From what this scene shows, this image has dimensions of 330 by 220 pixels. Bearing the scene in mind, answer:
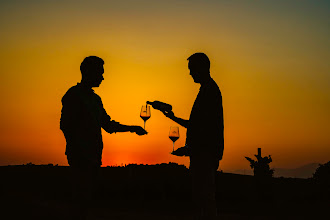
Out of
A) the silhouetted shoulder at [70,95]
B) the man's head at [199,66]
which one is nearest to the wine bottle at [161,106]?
the man's head at [199,66]

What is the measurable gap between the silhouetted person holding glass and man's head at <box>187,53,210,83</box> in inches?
47.0

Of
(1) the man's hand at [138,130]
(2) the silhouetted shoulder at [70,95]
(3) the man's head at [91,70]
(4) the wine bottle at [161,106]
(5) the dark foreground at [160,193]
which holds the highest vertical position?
(3) the man's head at [91,70]

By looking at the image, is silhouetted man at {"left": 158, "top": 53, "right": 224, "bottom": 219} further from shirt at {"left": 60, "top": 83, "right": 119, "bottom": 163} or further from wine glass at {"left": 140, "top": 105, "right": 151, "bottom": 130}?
wine glass at {"left": 140, "top": 105, "right": 151, "bottom": 130}

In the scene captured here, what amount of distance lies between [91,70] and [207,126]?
1.65 meters

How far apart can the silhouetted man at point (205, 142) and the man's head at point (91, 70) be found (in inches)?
48.5

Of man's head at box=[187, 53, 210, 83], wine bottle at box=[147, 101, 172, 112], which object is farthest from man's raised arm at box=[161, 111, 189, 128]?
man's head at box=[187, 53, 210, 83]

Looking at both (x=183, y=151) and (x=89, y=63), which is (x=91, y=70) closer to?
(x=89, y=63)

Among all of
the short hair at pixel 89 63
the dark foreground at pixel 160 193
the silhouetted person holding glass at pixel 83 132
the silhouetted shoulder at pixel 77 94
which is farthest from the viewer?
the dark foreground at pixel 160 193

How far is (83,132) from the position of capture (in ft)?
17.2

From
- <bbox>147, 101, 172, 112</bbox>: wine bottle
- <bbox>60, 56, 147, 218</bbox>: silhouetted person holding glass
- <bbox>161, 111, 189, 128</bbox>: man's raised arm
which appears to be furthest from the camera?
<bbox>147, 101, 172, 112</bbox>: wine bottle

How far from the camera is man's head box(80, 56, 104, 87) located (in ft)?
18.0

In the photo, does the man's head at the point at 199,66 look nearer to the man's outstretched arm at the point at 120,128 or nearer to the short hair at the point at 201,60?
the short hair at the point at 201,60

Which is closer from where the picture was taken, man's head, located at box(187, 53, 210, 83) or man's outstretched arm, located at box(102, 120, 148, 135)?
man's head, located at box(187, 53, 210, 83)

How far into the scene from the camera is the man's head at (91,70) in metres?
5.47
